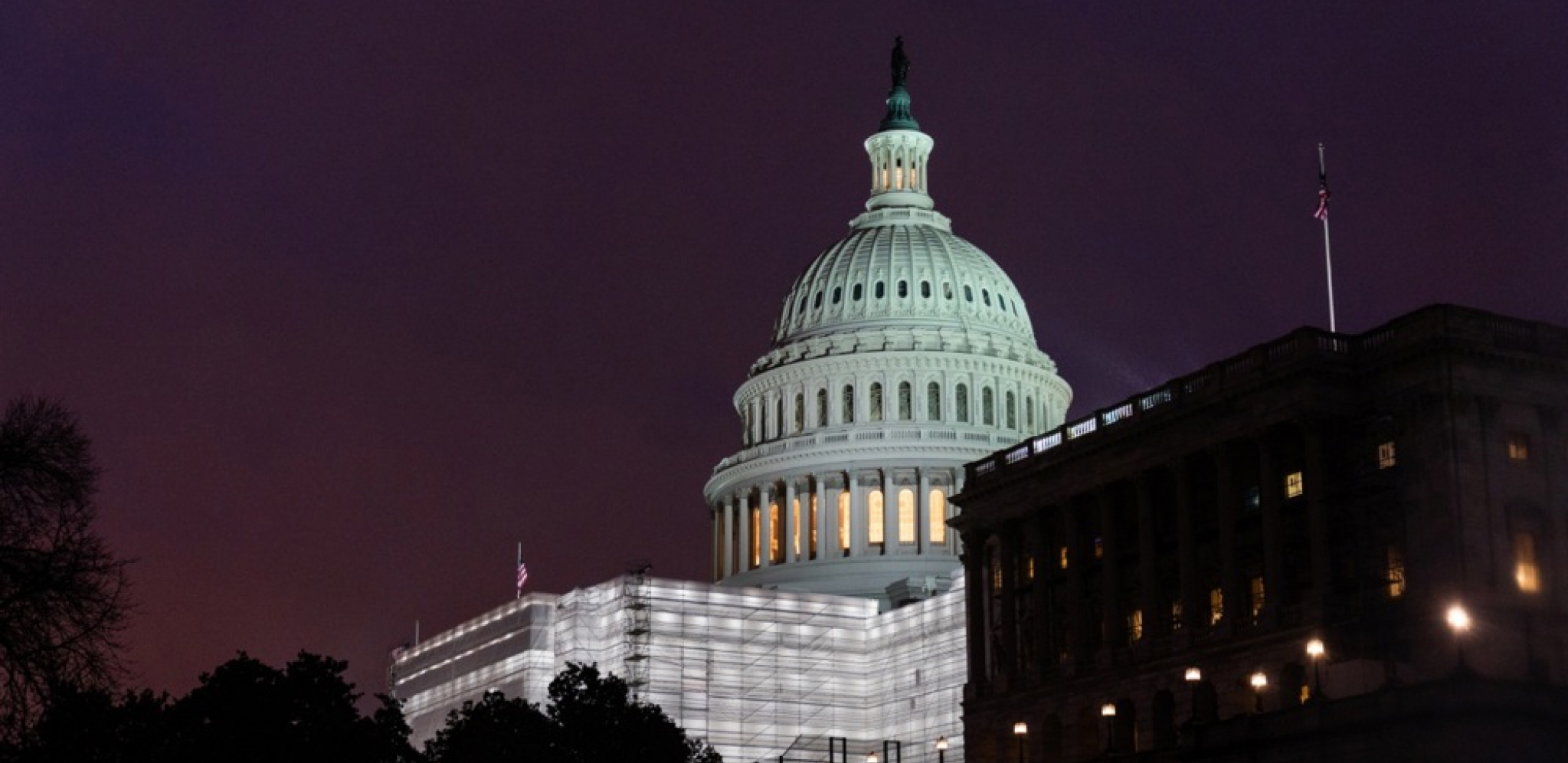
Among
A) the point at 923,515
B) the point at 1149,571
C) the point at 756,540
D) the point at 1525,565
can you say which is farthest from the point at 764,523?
the point at 1525,565

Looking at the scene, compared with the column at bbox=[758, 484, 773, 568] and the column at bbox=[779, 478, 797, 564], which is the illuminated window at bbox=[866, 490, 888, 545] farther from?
the column at bbox=[758, 484, 773, 568]

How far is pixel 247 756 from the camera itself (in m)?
92.3

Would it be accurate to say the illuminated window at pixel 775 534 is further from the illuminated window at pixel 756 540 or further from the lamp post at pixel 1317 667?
the lamp post at pixel 1317 667

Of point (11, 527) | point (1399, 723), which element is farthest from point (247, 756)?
point (11, 527)

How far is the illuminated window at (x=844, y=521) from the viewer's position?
175000 millimetres

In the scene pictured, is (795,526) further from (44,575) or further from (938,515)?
(44,575)

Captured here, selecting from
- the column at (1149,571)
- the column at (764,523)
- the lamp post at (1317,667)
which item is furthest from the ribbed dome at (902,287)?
the lamp post at (1317,667)

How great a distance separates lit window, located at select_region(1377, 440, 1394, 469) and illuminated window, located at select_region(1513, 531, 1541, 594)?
5.58 m

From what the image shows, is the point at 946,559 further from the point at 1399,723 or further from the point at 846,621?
the point at 1399,723

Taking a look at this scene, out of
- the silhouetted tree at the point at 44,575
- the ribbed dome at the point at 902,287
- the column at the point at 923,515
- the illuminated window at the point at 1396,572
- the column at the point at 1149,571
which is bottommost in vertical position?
the silhouetted tree at the point at 44,575

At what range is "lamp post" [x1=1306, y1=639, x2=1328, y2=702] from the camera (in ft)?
251

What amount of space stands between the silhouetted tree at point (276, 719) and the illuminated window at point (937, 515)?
7926cm

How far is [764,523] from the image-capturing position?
181500 millimetres

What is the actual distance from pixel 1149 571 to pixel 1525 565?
1774 centimetres
